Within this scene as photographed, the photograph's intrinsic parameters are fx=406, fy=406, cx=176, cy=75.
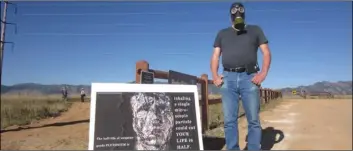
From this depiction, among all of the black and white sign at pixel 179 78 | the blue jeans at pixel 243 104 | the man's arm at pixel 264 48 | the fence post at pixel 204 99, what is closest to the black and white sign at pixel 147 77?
the black and white sign at pixel 179 78

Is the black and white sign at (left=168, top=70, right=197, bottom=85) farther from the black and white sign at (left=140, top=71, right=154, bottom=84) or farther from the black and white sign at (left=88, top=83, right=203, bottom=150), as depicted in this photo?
the black and white sign at (left=88, top=83, right=203, bottom=150)

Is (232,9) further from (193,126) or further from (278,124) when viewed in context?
(278,124)

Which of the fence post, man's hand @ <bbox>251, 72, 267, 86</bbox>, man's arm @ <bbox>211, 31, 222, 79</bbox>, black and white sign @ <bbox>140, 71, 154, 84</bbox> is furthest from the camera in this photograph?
the fence post

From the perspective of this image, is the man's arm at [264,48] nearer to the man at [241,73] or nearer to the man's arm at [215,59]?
the man at [241,73]

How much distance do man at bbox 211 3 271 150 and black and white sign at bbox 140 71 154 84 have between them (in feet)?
2.99

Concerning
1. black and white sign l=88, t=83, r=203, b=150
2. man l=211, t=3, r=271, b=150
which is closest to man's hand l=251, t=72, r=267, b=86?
man l=211, t=3, r=271, b=150

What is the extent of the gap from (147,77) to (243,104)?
1269 millimetres

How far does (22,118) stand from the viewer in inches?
522

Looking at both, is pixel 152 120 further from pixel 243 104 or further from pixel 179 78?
pixel 179 78

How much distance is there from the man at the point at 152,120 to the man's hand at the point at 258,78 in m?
0.86

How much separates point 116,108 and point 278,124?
192 inches

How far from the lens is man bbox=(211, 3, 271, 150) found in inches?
157

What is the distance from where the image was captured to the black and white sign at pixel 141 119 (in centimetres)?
352

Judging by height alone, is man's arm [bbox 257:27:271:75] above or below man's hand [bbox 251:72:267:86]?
above
